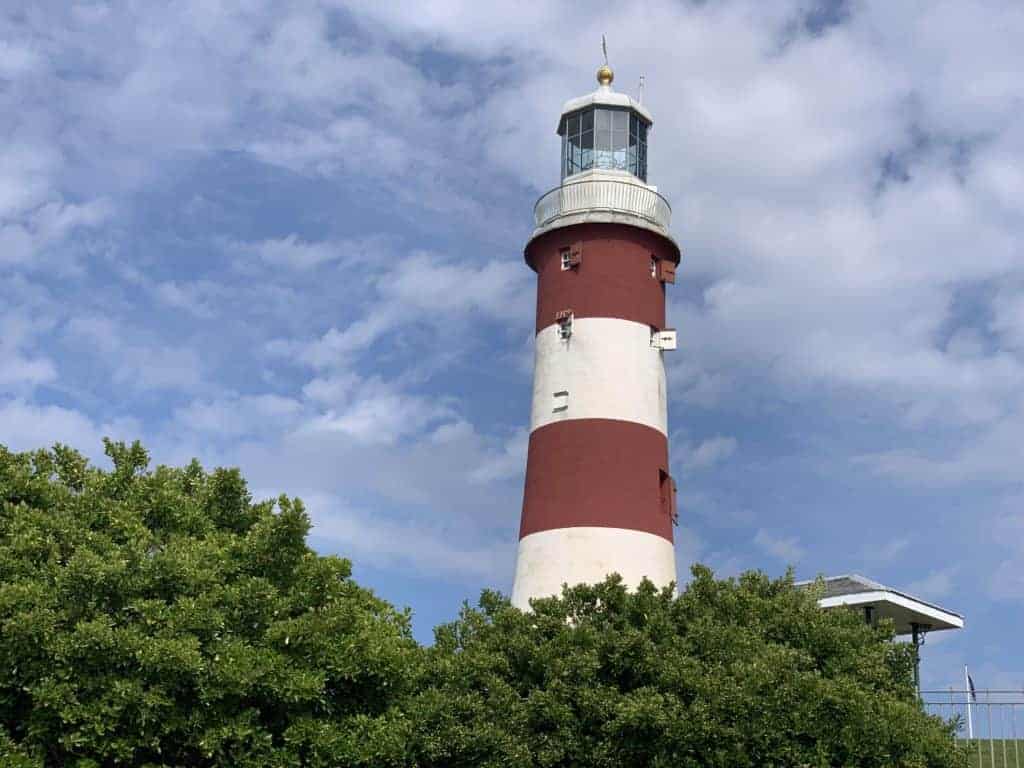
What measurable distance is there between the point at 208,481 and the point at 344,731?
17.2ft

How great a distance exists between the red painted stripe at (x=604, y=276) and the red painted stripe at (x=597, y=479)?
3.04 m

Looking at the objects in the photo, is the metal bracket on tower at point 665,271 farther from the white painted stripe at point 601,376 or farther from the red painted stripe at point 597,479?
the red painted stripe at point 597,479

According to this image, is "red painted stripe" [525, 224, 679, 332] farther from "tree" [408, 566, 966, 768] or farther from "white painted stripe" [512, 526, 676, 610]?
"tree" [408, 566, 966, 768]

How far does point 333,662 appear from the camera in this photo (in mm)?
19078

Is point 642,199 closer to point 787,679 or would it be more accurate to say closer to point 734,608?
point 734,608

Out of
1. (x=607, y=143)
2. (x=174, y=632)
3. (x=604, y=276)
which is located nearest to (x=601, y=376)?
(x=604, y=276)

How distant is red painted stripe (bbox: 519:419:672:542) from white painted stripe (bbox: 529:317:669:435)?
342 mm

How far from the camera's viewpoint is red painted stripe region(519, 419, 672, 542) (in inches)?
1131

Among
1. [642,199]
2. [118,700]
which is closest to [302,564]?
[118,700]

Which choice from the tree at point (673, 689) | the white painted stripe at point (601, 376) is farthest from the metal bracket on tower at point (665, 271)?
the tree at point (673, 689)

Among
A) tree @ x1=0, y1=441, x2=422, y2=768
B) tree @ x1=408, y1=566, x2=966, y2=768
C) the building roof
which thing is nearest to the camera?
tree @ x1=0, y1=441, x2=422, y2=768

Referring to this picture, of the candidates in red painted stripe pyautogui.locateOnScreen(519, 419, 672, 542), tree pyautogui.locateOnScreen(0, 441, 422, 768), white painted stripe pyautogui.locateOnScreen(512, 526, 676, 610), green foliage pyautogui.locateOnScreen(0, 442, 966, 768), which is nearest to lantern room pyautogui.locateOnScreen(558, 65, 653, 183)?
red painted stripe pyautogui.locateOnScreen(519, 419, 672, 542)

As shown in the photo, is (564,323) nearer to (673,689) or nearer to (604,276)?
(604,276)

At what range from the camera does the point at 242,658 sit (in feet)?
59.1
